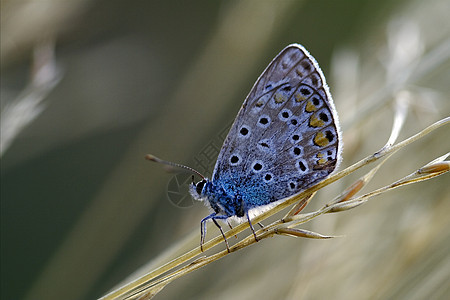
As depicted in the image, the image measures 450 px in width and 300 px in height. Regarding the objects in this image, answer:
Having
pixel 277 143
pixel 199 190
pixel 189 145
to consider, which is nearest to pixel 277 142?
pixel 277 143

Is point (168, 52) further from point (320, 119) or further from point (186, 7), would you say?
point (320, 119)

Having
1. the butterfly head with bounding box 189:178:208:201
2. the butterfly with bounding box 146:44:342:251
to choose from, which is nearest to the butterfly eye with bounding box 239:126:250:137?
the butterfly with bounding box 146:44:342:251

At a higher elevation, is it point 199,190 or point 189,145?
point 189,145

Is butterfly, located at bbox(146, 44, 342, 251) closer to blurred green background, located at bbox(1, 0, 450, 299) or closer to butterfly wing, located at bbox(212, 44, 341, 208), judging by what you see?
butterfly wing, located at bbox(212, 44, 341, 208)

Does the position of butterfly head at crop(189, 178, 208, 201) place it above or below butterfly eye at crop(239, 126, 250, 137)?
below

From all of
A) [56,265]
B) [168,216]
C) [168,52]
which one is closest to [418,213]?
A: [168,216]

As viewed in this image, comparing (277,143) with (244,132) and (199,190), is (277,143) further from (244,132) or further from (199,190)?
(199,190)

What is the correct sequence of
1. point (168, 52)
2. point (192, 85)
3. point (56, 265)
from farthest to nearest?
point (168, 52), point (192, 85), point (56, 265)
